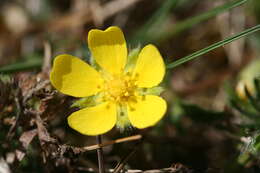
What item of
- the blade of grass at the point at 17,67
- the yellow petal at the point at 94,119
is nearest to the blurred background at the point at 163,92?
the blade of grass at the point at 17,67

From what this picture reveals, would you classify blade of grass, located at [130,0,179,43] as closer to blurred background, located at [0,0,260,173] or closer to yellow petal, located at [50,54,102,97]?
blurred background, located at [0,0,260,173]

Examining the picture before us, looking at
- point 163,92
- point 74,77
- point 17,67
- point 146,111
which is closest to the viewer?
point 146,111

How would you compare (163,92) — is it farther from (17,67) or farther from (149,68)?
(17,67)

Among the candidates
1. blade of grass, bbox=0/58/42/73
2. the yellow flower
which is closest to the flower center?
the yellow flower

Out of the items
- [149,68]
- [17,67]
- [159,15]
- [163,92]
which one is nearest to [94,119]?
[149,68]

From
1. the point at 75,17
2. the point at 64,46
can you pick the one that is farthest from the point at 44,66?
the point at 75,17

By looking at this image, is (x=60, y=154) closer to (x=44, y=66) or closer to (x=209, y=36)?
(x=44, y=66)
